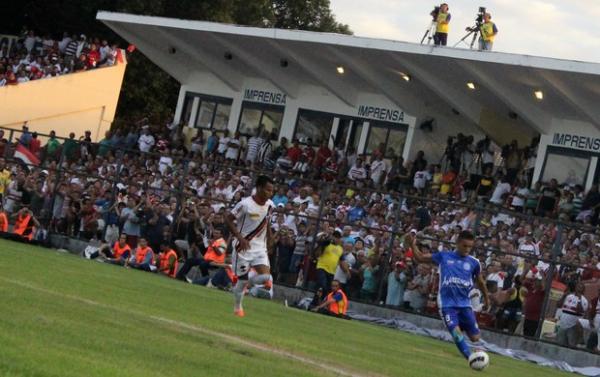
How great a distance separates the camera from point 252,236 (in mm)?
17719

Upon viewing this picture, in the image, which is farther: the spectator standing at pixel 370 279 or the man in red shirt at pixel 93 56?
the man in red shirt at pixel 93 56

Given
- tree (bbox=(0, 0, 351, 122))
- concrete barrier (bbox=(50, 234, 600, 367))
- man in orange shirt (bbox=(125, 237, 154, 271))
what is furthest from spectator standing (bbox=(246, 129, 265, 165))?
tree (bbox=(0, 0, 351, 122))

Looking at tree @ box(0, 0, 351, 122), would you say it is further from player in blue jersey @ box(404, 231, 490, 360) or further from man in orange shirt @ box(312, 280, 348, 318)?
player in blue jersey @ box(404, 231, 490, 360)

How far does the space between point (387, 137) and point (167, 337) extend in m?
29.1

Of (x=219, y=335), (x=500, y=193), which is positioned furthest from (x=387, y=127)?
(x=219, y=335)

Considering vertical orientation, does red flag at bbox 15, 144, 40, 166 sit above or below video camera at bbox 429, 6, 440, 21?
below

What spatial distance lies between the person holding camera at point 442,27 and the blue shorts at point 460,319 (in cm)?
2044

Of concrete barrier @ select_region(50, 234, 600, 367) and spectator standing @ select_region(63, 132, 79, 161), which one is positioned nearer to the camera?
concrete barrier @ select_region(50, 234, 600, 367)

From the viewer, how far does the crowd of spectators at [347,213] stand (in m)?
25.5

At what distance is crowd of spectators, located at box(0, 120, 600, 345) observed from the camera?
2548 cm

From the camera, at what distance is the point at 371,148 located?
137 ft

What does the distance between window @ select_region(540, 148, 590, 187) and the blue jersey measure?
19711 millimetres

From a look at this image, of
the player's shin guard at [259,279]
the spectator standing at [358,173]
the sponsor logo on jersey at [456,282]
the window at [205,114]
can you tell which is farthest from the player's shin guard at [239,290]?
the window at [205,114]

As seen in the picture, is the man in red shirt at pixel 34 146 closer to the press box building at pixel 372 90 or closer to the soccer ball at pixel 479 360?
the press box building at pixel 372 90
